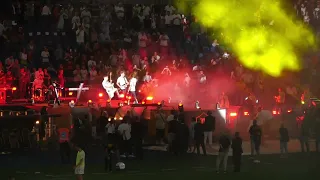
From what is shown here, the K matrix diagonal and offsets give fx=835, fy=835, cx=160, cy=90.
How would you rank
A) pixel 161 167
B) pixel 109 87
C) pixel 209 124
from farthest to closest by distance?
pixel 109 87 < pixel 209 124 < pixel 161 167

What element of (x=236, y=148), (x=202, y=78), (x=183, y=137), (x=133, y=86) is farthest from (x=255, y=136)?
(x=202, y=78)

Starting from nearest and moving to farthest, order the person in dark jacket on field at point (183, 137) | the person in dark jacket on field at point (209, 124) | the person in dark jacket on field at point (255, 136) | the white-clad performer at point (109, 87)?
the person in dark jacket on field at point (255, 136)
the person in dark jacket on field at point (183, 137)
the person in dark jacket on field at point (209, 124)
the white-clad performer at point (109, 87)

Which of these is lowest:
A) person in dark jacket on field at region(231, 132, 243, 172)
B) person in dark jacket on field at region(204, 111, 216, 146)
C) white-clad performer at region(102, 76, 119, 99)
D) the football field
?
the football field

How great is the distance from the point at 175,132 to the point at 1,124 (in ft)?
22.2

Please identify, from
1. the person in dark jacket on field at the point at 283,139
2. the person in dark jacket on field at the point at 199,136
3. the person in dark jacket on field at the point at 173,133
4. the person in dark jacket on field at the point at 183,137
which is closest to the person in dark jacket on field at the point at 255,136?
the person in dark jacket on field at the point at 283,139

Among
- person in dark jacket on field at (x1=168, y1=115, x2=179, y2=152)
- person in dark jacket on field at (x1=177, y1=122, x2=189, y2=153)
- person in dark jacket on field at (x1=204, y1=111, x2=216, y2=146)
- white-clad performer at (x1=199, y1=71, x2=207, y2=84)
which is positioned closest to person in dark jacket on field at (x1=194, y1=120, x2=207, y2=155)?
person in dark jacket on field at (x1=177, y1=122, x2=189, y2=153)

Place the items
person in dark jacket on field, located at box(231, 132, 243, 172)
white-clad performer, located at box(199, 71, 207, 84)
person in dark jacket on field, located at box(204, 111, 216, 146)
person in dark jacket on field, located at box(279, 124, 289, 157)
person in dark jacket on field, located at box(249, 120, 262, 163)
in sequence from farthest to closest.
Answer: white-clad performer, located at box(199, 71, 207, 84) → person in dark jacket on field, located at box(204, 111, 216, 146) → person in dark jacket on field, located at box(279, 124, 289, 157) → person in dark jacket on field, located at box(249, 120, 262, 163) → person in dark jacket on field, located at box(231, 132, 243, 172)

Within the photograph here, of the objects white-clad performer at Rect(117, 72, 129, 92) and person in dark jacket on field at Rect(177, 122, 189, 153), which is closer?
person in dark jacket on field at Rect(177, 122, 189, 153)

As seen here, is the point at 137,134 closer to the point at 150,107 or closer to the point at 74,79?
the point at 150,107

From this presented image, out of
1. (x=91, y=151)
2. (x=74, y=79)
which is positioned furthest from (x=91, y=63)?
(x=91, y=151)

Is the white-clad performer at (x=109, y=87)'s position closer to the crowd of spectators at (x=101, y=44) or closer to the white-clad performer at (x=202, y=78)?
the crowd of spectators at (x=101, y=44)

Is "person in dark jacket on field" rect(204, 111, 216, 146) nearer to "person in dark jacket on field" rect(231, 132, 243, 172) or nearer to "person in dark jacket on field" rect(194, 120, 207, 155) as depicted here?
"person in dark jacket on field" rect(194, 120, 207, 155)

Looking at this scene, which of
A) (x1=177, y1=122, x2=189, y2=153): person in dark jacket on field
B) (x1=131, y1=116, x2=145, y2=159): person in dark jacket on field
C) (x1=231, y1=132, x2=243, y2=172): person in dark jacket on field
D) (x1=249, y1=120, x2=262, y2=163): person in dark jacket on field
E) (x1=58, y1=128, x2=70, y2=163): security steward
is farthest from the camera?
(x1=177, y1=122, x2=189, y2=153): person in dark jacket on field

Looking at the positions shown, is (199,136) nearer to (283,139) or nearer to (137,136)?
(137,136)
